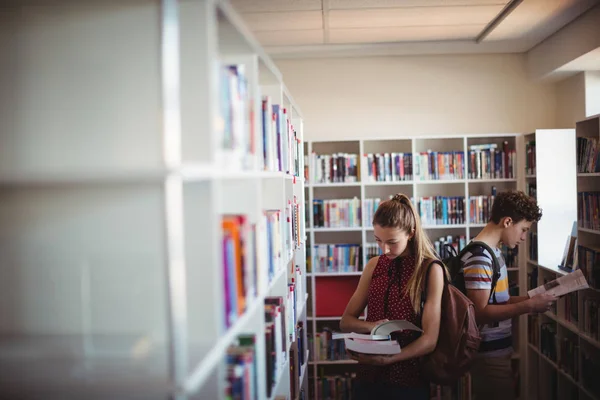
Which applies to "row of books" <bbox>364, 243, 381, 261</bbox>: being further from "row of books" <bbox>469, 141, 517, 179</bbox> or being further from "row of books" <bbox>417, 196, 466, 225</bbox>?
"row of books" <bbox>469, 141, 517, 179</bbox>

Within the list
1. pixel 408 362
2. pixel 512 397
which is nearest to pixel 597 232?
pixel 512 397

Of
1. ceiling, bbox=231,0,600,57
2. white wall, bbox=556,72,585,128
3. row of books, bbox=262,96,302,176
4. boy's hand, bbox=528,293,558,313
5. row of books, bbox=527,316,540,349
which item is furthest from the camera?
white wall, bbox=556,72,585,128

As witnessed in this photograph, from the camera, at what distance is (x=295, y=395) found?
116 inches

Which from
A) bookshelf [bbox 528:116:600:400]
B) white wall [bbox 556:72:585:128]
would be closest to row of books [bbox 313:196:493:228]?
bookshelf [bbox 528:116:600:400]

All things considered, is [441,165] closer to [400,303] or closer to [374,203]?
[374,203]

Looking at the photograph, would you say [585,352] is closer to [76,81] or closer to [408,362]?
[408,362]

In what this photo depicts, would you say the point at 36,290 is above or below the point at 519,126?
below

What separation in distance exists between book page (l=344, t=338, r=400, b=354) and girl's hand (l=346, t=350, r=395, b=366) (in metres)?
Answer: 0.04

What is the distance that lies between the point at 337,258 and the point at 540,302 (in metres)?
2.58

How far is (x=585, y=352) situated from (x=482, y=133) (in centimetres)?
235

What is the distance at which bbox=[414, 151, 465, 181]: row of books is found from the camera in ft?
17.4

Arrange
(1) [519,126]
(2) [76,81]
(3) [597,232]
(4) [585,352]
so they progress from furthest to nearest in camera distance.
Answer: (1) [519,126] → (4) [585,352] → (3) [597,232] → (2) [76,81]

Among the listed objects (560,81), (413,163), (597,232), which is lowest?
(597,232)

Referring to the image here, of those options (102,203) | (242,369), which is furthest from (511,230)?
(102,203)
